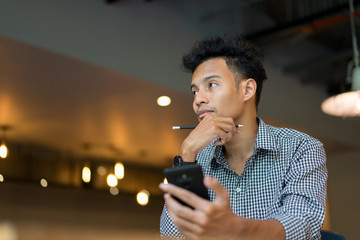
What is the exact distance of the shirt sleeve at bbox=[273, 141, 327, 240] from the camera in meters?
1.29

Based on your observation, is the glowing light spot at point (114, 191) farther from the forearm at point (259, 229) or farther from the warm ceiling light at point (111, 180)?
the forearm at point (259, 229)

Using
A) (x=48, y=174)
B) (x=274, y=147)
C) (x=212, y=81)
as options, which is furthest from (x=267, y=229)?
(x=48, y=174)

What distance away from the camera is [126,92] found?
428 cm

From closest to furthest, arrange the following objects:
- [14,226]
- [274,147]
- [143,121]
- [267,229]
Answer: [14,226], [267,229], [274,147], [143,121]

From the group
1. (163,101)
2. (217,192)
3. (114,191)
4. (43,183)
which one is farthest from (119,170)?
(217,192)

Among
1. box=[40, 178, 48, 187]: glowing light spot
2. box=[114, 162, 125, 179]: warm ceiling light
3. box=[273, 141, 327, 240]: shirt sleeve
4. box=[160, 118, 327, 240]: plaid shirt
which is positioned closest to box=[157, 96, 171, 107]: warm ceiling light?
box=[40, 178, 48, 187]: glowing light spot

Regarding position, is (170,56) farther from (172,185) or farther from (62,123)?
(172,185)

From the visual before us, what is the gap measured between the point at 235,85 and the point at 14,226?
4.35 feet

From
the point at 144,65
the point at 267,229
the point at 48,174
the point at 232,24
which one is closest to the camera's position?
the point at 267,229

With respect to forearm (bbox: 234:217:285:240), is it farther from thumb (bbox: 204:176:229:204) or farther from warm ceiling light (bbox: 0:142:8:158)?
warm ceiling light (bbox: 0:142:8:158)

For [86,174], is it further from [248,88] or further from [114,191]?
[248,88]

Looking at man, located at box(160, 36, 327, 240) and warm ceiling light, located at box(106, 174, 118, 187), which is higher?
warm ceiling light, located at box(106, 174, 118, 187)

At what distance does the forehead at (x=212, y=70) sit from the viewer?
1.72 metres

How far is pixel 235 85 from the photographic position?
175cm
